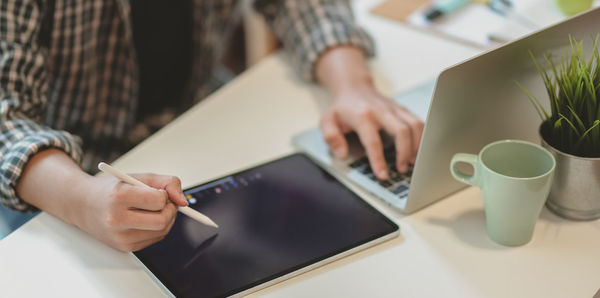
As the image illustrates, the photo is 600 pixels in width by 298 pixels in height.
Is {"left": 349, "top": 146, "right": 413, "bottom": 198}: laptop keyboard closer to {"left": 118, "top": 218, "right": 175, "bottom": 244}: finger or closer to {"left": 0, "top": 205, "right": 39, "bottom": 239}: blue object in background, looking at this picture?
{"left": 118, "top": 218, "right": 175, "bottom": 244}: finger

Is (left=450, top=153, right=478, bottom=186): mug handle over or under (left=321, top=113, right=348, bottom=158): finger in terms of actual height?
over

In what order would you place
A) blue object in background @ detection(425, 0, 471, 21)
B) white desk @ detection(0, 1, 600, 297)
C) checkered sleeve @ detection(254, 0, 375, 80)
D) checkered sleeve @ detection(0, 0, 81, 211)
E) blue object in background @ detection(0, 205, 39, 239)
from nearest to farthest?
white desk @ detection(0, 1, 600, 297) → checkered sleeve @ detection(0, 0, 81, 211) → blue object in background @ detection(0, 205, 39, 239) → checkered sleeve @ detection(254, 0, 375, 80) → blue object in background @ detection(425, 0, 471, 21)

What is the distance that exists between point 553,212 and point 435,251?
0.17 metres

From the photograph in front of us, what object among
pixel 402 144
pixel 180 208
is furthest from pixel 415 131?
pixel 180 208

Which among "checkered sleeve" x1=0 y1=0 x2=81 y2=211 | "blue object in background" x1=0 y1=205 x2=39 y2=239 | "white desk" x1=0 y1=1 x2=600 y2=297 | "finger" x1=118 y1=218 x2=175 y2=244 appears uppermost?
"checkered sleeve" x1=0 y1=0 x2=81 y2=211

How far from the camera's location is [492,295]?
1.94 feet

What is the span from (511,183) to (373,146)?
0.21 meters

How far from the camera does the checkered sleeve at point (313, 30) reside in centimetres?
101

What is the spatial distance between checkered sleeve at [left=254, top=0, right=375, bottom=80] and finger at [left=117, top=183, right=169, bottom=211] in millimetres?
456

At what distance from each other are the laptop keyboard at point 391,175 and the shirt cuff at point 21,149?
371mm

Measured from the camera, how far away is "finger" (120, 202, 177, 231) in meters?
0.61

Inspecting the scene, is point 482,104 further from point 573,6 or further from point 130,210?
point 573,6

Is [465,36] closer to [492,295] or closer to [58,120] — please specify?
[492,295]

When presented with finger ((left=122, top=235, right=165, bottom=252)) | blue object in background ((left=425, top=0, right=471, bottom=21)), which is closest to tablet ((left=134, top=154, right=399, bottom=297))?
finger ((left=122, top=235, right=165, bottom=252))
